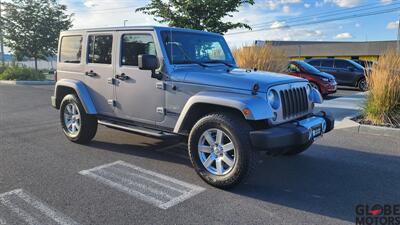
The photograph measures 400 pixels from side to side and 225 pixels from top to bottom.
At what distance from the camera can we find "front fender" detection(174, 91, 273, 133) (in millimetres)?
3838

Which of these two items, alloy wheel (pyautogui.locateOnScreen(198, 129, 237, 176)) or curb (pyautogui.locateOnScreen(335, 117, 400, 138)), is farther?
curb (pyautogui.locateOnScreen(335, 117, 400, 138))

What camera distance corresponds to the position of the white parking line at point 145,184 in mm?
3895

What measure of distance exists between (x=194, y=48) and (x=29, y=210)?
3.07 metres

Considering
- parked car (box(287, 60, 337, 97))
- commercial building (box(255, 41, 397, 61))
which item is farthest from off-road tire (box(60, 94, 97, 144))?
commercial building (box(255, 41, 397, 61))

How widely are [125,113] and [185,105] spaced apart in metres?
1.33

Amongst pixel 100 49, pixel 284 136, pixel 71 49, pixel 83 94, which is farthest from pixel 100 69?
pixel 284 136

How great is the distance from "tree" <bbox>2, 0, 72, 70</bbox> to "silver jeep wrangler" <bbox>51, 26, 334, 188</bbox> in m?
25.3

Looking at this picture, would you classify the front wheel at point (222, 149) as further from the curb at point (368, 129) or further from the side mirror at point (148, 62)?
the curb at point (368, 129)

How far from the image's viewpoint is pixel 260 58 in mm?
10820

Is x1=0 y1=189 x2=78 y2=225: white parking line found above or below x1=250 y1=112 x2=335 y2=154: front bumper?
below

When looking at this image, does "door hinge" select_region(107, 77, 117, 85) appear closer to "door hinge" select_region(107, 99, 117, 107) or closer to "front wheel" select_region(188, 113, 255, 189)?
"door hinge" select_region(107, 99, 117, 107)

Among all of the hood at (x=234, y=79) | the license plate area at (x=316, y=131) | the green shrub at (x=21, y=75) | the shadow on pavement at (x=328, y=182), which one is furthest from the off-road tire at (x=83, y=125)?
the green shrub at (x=21, y=75)

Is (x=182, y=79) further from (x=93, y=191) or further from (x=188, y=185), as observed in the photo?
(x=93, y=191)

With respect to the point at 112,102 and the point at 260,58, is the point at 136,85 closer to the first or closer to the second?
the point at 112,102
